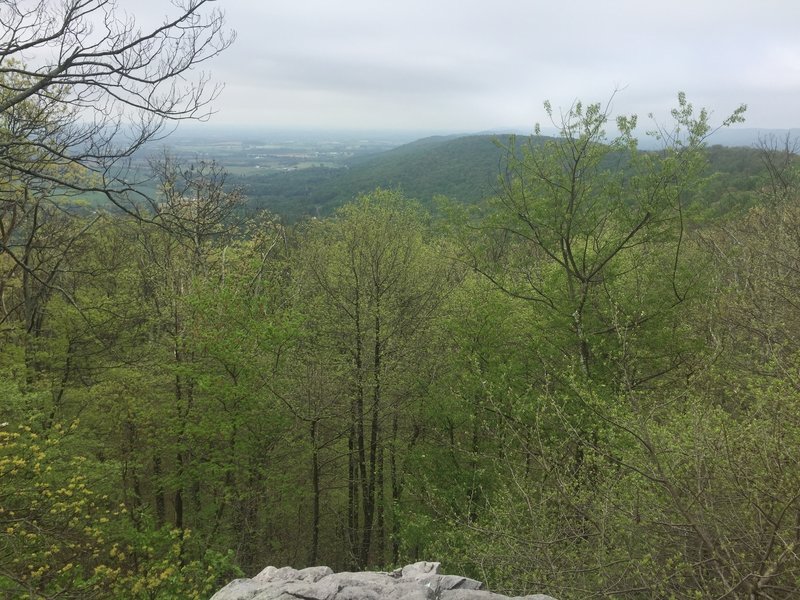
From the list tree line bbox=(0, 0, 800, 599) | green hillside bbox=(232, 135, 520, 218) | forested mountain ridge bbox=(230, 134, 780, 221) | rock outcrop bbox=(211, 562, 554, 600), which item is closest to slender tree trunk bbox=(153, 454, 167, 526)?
tree line bbox=(0, 0, 800, 599)

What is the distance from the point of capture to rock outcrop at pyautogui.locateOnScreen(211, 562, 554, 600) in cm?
570

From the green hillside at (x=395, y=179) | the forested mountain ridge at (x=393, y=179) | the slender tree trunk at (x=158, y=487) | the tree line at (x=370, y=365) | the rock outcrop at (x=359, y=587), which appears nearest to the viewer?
the rock outcrop at (x=359, y=587)

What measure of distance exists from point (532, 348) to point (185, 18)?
11.0 meters

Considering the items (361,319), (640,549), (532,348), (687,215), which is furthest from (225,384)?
(687,215)

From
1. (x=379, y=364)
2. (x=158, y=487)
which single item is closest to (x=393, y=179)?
(x=379, y=364)

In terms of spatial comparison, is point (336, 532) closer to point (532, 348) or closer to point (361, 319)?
point (361, 319)

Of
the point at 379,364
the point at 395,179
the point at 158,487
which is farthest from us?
the point at 395,179

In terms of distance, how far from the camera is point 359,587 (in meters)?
5.88

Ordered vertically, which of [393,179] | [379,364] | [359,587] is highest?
[393,179]

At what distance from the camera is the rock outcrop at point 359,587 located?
5.70 meters

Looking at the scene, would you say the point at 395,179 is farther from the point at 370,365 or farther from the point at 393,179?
the point at 370,365

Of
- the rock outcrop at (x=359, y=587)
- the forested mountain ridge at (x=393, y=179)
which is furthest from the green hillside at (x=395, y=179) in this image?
the rock outcrop at (x=359, y=587)

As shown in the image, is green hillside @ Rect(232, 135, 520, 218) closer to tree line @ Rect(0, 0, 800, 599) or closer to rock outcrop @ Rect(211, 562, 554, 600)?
tree line @ Rect(0, 0, 800, 599)

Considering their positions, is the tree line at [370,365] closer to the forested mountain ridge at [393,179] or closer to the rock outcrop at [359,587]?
the rock outcrop at [359,587]
